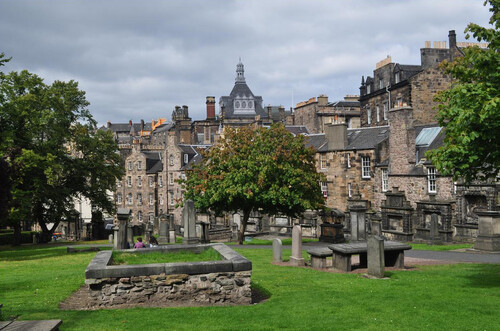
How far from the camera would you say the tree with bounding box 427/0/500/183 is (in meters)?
12.4

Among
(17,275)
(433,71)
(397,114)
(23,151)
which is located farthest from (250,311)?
(433,71)

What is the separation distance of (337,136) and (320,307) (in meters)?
39.4

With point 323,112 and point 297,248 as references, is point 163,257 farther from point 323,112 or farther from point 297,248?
point 323,112

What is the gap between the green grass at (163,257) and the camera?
14641 mm

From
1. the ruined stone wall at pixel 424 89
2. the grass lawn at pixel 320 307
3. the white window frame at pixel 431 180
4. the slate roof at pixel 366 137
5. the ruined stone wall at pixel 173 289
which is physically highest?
the ruined stone wall at pixel 424 89

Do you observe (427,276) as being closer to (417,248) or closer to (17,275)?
(417,248)

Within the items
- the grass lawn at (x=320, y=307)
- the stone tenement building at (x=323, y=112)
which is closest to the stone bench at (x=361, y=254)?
the grass lawn at (x=320, y=307)

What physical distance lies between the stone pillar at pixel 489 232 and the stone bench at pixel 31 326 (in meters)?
21.6

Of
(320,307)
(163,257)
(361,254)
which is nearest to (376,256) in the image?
(361,254)

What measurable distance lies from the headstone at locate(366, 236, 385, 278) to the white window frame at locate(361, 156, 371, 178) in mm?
32134

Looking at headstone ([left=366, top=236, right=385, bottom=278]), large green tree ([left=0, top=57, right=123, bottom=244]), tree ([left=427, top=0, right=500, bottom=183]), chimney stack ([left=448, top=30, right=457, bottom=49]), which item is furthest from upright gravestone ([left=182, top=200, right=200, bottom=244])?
chimney stack ([left=448, top=30, right=457, bottom=49])

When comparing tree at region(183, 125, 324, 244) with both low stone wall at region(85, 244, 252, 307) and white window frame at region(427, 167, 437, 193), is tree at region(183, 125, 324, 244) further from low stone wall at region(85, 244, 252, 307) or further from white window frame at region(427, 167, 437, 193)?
low stone wall at region(85, 244, 252, 307)

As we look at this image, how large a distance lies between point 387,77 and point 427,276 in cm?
4715

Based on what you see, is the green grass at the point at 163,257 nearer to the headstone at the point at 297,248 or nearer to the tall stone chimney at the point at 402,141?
the headstone at the point at 297,248
